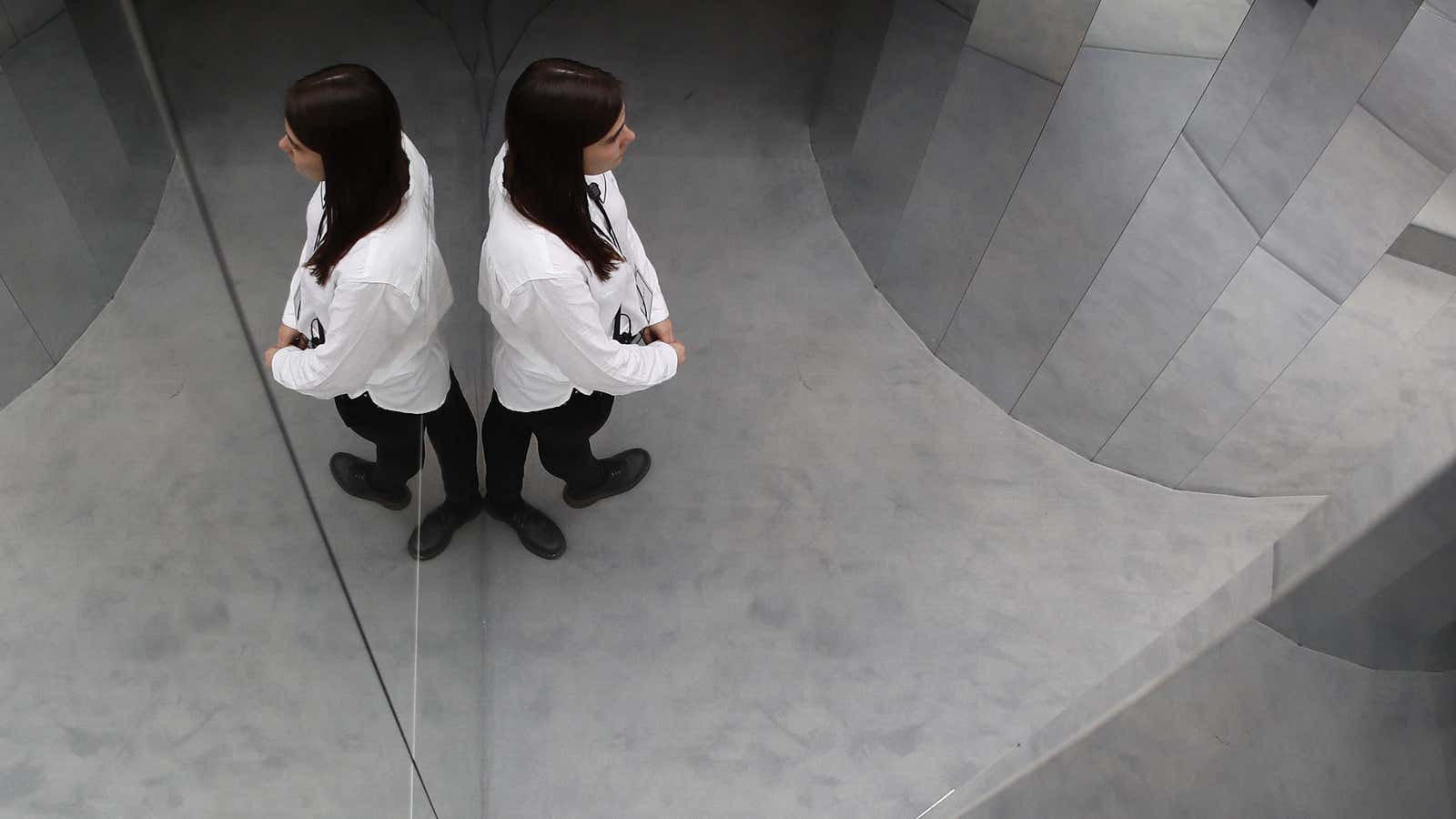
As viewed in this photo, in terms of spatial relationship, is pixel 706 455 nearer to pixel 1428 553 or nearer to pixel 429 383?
pixel 429 383

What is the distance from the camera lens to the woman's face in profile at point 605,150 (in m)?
1.57

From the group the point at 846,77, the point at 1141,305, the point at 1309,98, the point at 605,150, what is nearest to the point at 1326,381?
the point at 1141,305

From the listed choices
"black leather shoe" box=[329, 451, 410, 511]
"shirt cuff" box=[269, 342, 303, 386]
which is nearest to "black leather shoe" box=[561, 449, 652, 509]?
"black leather shoe" box=[329, 451, 410, 511]

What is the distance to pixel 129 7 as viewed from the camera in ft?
2.05

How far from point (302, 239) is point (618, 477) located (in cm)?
162

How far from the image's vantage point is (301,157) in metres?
1.06

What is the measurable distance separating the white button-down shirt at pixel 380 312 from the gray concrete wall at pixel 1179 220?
1580mm

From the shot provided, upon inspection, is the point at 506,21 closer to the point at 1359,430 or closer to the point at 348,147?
the point at 348,147

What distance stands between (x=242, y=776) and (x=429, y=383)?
99cm

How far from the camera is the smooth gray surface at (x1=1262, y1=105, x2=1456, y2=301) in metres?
2.00

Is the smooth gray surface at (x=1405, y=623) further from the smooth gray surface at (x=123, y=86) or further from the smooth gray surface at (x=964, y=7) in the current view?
the smooth gray surface at (x=964, y=7)

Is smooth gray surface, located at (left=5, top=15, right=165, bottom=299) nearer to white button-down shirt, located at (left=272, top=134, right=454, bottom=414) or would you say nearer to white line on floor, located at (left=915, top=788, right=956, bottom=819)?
white button-down shirt, located at (left=272, top=134, right=454, bottom=414)

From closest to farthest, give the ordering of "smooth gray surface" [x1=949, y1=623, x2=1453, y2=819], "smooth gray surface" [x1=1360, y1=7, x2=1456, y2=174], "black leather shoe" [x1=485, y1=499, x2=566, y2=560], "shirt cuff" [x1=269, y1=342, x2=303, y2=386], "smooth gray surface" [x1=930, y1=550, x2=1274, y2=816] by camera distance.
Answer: "smooth gray surface" [x1=949, y1=623, x2=1453, y2=819] < "smooth gray surface" [x1=930, y1=550, x2=1274, y2=816] < "shirt cuff" [x1=269, y1=342, x2=303, y2=386] < "smooth gray surface" [x1=1360, y1=7, x2=1456, y2=174] < "black leather shoe" [x1=485, y1=499, x2=566, y2=560]

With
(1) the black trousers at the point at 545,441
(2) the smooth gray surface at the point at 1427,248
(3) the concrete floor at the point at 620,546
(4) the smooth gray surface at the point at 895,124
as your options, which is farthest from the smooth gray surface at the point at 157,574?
(4) the smooth gray surface at the point at 895,124
